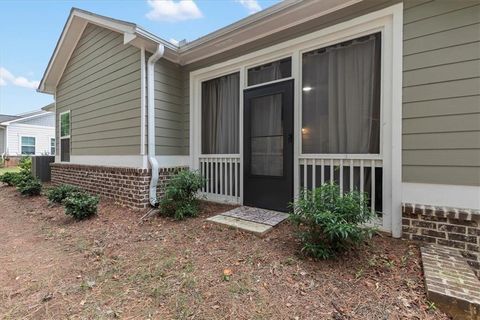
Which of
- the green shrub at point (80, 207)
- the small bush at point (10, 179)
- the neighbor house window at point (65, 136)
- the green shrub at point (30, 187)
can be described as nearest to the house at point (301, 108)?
the green shrub at point (80, 207)

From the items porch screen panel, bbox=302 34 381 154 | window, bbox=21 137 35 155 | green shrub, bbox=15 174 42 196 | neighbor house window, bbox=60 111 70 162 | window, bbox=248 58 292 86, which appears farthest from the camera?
window, bbox=21 137 35 155

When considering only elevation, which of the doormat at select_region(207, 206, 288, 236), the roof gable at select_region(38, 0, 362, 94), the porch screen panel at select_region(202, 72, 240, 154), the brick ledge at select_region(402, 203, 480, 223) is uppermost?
the roof gable at select_region(38, 0, 362, 94)

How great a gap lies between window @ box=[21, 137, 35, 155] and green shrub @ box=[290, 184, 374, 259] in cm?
2249

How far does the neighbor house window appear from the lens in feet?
24.6

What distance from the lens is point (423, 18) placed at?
2.94m

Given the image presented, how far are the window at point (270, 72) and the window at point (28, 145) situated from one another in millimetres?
20948

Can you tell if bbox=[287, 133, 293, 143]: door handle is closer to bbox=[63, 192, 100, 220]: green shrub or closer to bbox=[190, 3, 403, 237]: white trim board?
bbox=[190, 3, 403, 237]: white trim board

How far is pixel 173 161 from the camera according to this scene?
5.25 meters

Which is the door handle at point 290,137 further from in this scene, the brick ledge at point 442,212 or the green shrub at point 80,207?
the green shrub at point 80,207

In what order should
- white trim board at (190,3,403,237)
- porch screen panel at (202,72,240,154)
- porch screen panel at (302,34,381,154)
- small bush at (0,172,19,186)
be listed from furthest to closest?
small bush at (0,172,19,186)
porch screen panel at (202,72,240,154)
porch screen panel at (302,34,381,154)
white trim board at (190,3,403,237)

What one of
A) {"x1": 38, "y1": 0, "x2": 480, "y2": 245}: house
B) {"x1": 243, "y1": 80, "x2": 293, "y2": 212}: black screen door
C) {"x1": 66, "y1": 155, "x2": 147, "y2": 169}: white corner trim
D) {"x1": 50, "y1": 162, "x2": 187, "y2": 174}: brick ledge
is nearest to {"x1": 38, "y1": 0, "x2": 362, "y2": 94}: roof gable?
{"x1": 38, "y1": 0, "x2": 480, "y2": 245}: house

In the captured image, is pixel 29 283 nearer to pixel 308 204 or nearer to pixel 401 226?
pixel 308 204

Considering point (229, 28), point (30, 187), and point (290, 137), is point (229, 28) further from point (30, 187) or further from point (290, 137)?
point (30, 187)

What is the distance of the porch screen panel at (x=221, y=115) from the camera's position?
Answer: 4859 millimetres
